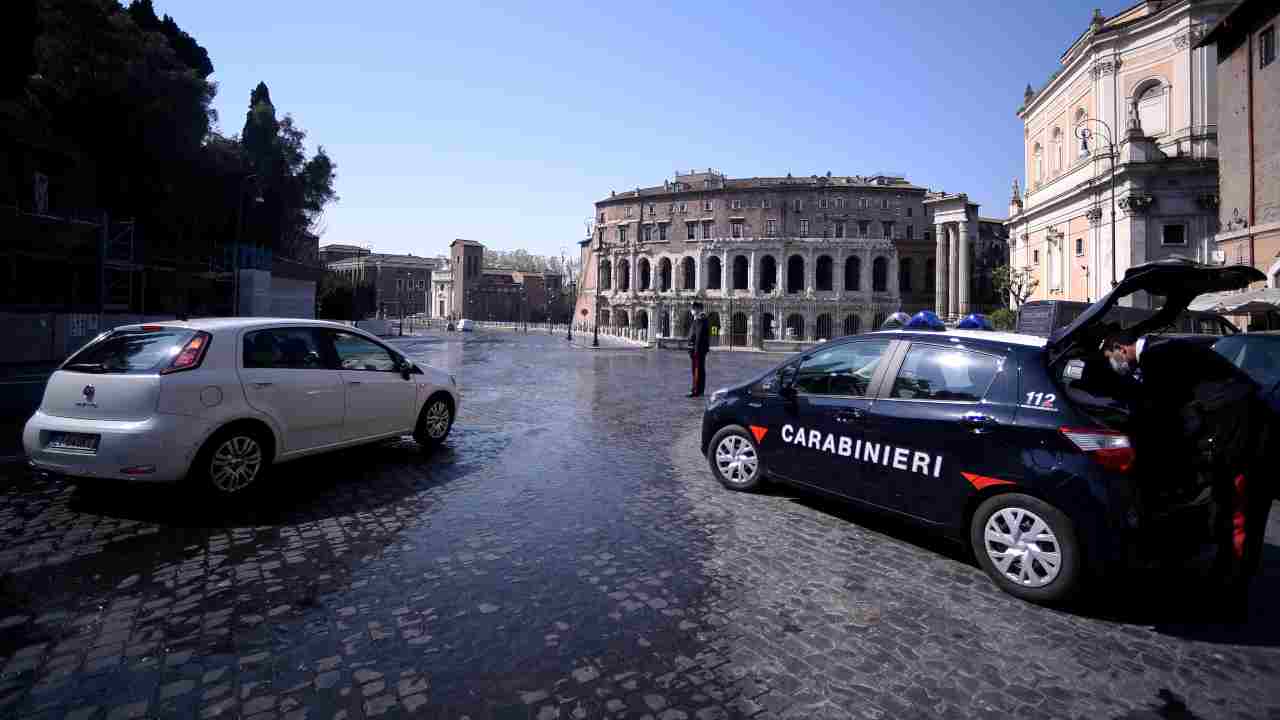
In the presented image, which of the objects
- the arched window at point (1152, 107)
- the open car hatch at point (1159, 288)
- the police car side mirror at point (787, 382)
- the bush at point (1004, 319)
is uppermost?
the arched window at point (1152, 107)

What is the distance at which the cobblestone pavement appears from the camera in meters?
2.74

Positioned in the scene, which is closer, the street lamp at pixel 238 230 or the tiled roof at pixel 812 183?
the street lamp at pixel 238 230

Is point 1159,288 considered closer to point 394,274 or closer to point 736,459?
point 736,459

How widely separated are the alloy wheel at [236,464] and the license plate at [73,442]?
833 millimetres

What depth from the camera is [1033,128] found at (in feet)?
140

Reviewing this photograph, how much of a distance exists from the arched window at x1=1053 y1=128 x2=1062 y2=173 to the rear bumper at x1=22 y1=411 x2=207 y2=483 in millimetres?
46572

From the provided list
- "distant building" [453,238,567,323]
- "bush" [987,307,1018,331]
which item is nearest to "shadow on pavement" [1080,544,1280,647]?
"bush" [987,307,1018,331]

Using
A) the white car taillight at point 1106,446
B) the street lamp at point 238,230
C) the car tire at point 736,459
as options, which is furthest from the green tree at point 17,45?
the white car taillight at point 1106,446

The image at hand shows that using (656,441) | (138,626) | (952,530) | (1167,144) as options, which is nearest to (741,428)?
(952,530)

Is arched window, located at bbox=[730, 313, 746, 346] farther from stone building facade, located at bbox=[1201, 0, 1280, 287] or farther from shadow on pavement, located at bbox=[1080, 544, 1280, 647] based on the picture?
shadow on pavement, located at bbox=[1080, 544, 1280, 647]

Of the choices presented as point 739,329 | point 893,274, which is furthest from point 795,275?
point 893,274

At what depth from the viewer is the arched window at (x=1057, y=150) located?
38969 mm

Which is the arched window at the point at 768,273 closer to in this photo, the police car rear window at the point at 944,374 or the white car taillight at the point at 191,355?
the police car rear window at the point at 944,374

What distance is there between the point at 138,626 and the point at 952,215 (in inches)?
2070
